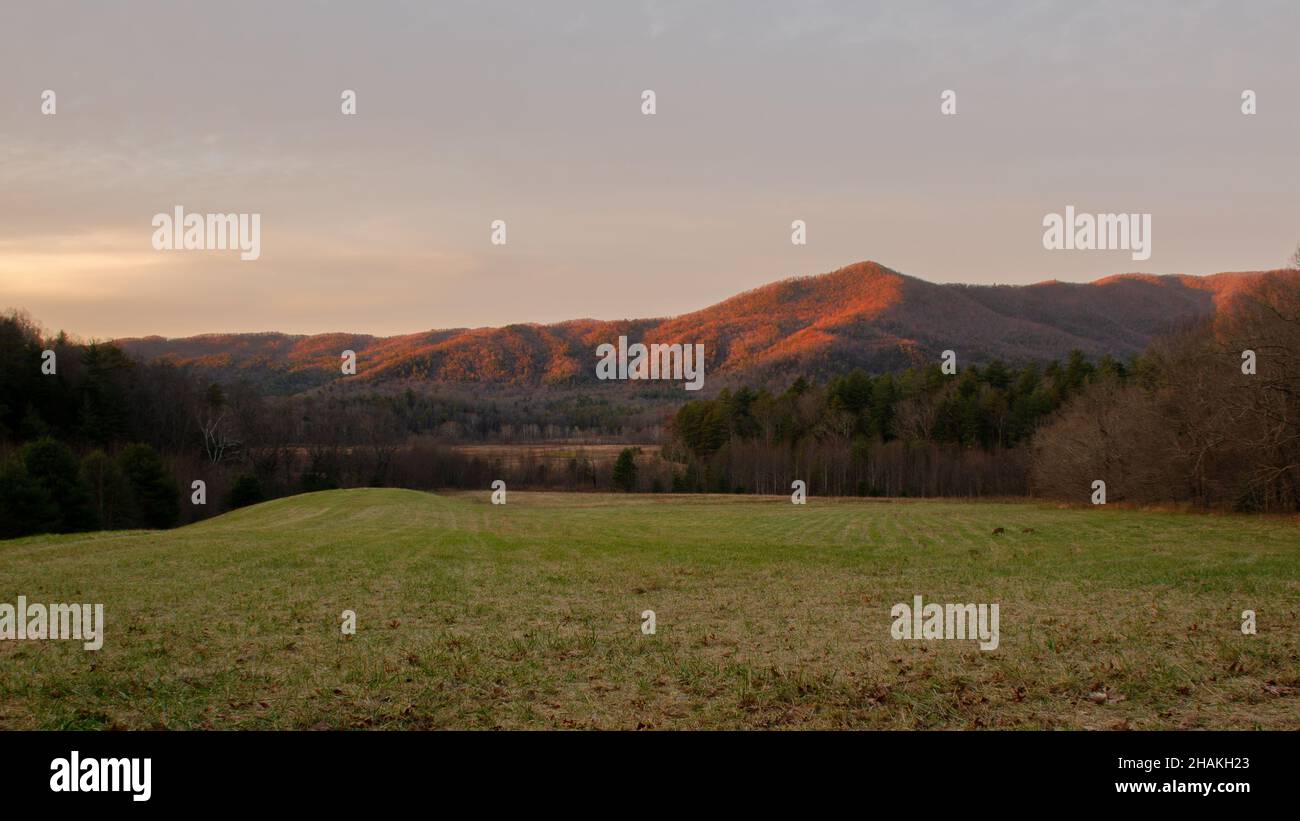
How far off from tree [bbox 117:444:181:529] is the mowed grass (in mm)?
36266

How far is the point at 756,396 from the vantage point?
395 ft

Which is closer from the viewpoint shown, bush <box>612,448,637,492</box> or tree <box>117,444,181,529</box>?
tree <box>117,444,181,529</box>

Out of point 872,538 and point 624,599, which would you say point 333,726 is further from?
point 872,538

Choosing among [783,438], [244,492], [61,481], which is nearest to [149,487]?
[61,481]

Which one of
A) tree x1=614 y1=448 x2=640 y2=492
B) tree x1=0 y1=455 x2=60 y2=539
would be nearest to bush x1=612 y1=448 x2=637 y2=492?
tree x1=614 y1=448 x2=640 y2=492

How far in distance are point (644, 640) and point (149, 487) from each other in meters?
63.4

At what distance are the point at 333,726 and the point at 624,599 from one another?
10.1 m

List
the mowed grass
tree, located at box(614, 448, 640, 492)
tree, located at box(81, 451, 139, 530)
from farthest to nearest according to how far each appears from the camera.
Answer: tree, located at box(614, 448, 640, 492) → tree, located at box(81, 451, 139, 530) → the mowed grass

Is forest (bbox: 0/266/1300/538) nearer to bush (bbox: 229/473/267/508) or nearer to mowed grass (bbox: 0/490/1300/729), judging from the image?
bush (bbox: 229/473/267/508)

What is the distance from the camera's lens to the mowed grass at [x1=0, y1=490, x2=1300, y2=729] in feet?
27.9

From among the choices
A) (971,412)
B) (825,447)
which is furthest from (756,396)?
(971,412)

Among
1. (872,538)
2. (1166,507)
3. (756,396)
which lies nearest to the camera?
(872,538)

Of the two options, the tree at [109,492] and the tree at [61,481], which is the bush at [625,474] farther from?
the tree at [61,481]

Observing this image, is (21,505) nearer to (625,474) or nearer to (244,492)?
(244,492)
